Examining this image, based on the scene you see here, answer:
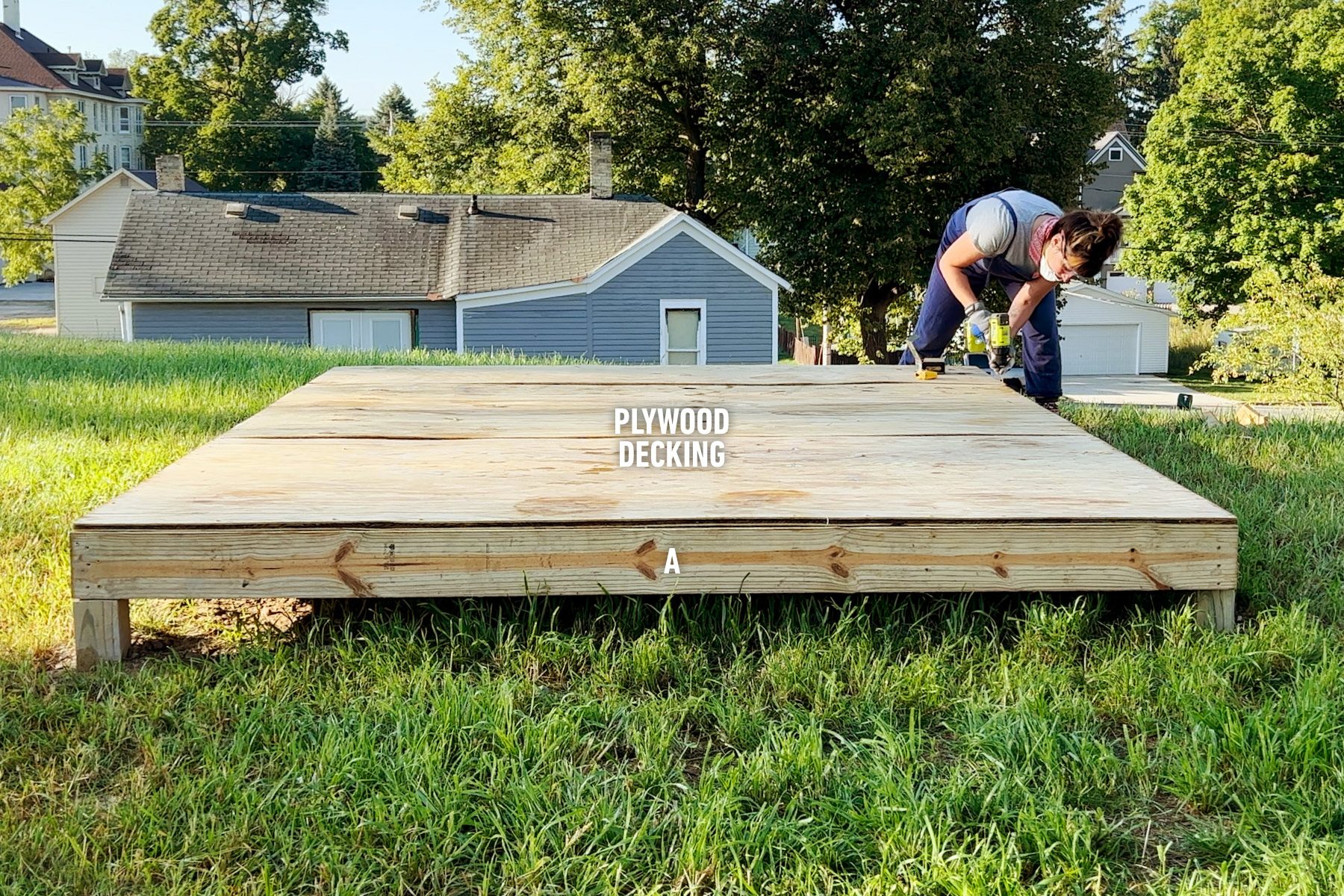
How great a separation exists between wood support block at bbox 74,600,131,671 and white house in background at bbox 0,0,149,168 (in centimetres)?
6136

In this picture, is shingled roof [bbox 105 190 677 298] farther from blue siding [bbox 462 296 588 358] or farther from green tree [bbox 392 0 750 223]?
green tree [bbox 392 0 750 223]

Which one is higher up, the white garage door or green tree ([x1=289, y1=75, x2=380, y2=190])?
green tree ([x1=289, y1=75, x2=380, y2=190])

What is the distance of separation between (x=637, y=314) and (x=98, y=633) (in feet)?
73.4

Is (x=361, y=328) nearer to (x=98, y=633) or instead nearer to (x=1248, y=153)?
(x=98, y=633)

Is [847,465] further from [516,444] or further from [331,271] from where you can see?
[331,271]

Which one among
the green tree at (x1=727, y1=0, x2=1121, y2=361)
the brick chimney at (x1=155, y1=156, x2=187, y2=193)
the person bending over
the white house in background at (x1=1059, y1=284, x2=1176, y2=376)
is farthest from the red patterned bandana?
the white house in background at (x1=1059, y1=284, x2=1176, y2=376)

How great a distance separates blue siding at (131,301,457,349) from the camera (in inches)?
1003

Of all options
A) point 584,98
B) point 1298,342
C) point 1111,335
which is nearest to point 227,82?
point 584,98

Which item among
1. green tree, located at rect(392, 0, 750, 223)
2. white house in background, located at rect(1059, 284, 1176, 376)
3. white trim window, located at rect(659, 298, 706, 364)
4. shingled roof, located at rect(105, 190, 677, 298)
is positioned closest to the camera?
white trim window, located at rect(659, 298, 706, 364)

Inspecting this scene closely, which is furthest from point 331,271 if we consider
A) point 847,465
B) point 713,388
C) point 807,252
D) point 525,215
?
point 847,465

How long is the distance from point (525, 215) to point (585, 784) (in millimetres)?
24918

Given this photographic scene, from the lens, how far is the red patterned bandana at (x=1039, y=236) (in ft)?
17.2

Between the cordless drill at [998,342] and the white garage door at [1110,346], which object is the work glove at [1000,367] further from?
the white garage door at [1110,346]

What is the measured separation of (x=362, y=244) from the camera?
1043 inches
